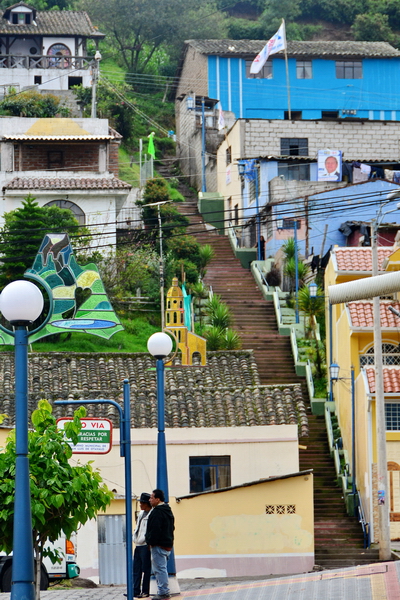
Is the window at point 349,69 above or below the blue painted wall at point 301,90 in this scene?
above

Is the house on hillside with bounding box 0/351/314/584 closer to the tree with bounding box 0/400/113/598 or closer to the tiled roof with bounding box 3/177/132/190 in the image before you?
the tree with bounding box 0/400/113/598

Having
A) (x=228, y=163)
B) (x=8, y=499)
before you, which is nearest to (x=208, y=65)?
(x=228, y=163)

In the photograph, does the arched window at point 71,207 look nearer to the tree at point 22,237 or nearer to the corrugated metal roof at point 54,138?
the corrugated metal roof at point 54,138

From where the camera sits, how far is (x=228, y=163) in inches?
1964

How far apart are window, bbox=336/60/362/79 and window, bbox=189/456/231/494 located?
37.7 metres

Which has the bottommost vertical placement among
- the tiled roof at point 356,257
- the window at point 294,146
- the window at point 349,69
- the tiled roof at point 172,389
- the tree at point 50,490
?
the tree at point 50,490

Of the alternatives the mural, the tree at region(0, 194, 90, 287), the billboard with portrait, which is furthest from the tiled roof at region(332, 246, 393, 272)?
the billboard with portrait

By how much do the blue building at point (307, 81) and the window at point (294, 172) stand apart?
41.4 ft

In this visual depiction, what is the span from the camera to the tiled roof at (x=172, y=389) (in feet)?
81.3

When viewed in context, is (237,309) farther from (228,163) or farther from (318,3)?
(318,3)

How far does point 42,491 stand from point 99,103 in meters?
45.3

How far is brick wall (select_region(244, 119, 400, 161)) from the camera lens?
1905 inches

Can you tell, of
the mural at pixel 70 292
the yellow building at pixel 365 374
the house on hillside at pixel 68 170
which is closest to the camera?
the yellow building at pixel 365 374

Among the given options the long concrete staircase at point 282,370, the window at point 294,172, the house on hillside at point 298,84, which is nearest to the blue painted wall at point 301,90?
the house on hillside at point 298,84
